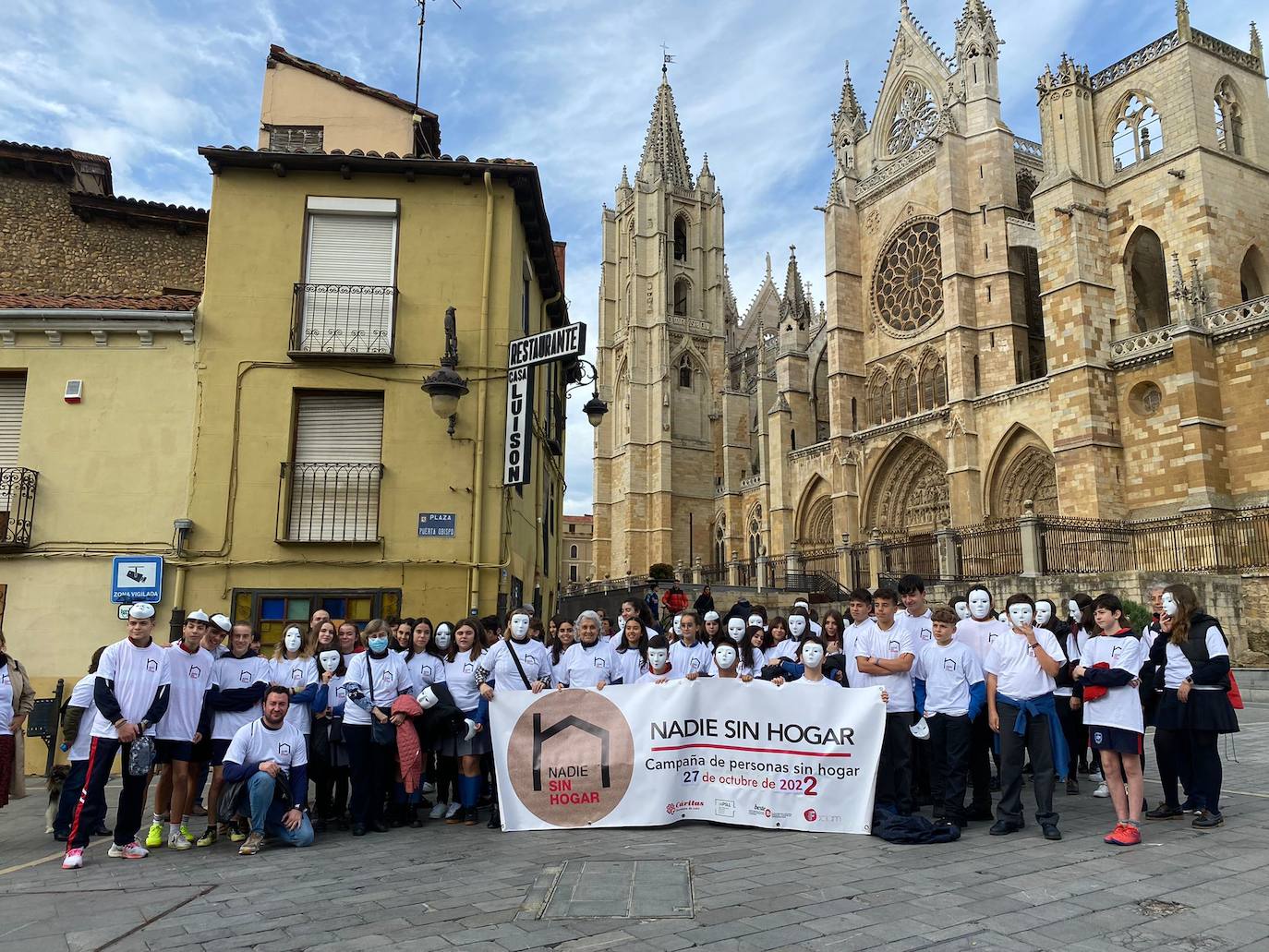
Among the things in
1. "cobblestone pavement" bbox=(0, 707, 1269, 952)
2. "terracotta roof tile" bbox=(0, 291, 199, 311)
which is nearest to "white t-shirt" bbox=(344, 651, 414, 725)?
"cobblestone pavement" bbox=(0, 707, 1269, 952)

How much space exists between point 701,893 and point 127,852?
172 inches

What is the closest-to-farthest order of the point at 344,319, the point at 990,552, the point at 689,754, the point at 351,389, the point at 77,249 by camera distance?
the point at 689,754 → the point at 351,389 → the point at 344,319 → the point at 77,249 → the point at 990,552

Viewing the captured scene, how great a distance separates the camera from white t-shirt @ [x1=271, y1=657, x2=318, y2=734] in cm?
748

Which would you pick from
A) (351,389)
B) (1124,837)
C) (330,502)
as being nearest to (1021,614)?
(1124,837)

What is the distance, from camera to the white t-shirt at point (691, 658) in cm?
810

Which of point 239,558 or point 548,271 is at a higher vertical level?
point 548,271

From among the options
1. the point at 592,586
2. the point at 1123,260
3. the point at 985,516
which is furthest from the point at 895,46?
the point at 592,586

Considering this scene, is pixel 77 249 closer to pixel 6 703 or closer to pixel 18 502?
pixel 18 502

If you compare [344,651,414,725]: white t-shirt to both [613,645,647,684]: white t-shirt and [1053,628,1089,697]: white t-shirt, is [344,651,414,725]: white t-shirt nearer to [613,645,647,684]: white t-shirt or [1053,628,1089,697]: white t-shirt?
[613,645,647,684]: white t-shirt

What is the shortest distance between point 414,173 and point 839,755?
991 cm

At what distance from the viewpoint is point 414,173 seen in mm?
12727

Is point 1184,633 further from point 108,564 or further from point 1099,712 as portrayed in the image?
point 108,564

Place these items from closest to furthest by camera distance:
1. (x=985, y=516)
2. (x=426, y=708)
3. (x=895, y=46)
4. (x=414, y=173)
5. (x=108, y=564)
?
1. (x=426, y=708)
2. (x=108, y=564)
3. (x=414, y=173)
4. (x=985, y=516)
5. (x=895, y=46)

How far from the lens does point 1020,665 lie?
266 inches
